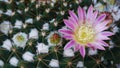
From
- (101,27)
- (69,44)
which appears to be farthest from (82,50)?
(101,27)

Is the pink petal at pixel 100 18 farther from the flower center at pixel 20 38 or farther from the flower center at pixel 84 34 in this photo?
the flower center at pixel 20 38

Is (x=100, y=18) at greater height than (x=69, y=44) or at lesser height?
greater

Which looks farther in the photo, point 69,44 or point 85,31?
point 85,31

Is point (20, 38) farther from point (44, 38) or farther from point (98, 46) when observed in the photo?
point (98, 46)

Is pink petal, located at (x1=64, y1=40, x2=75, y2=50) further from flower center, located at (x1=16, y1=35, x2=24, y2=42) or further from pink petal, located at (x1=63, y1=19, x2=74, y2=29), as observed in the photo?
flower center, located at (x1=16, y1=35, x2=24, y2=42)

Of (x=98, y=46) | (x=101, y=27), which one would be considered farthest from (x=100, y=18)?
(x=98, y=46)

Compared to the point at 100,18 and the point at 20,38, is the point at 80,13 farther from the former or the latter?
the point at 20,38

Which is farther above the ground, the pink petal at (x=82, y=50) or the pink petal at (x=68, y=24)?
the pink petal at (x=68, y=24)

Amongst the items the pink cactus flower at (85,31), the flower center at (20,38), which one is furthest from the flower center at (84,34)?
the flower center at (20,38)

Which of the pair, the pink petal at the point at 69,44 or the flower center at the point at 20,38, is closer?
the pink petal at the point at 69,44
